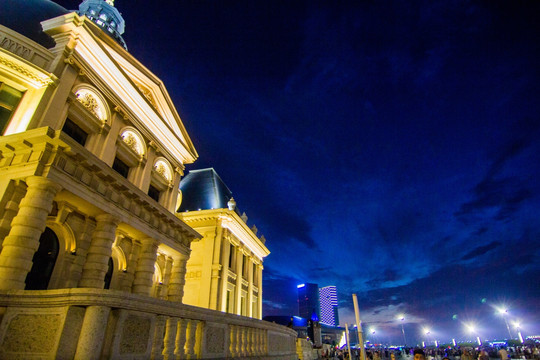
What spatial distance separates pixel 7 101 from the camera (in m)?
12.8

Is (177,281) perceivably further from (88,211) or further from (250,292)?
(250,292)

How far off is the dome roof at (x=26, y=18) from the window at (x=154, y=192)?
9.95 metres

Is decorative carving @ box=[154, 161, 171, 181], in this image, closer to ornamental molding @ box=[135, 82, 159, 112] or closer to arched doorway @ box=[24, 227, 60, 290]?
ornamental molding @ box=[135, 82, 159, 112]

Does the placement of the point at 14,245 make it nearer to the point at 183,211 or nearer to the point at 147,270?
the point at 147,270

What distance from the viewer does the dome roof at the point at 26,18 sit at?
15.5 meters

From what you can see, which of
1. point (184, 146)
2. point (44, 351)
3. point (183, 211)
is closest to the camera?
point (44, 351)

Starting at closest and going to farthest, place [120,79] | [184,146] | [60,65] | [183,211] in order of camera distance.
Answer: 1. [60,65]
2. [120,79]
3. [184,146]
4. [183,211]

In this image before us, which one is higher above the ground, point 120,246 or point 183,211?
point 183,211

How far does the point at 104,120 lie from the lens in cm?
1645

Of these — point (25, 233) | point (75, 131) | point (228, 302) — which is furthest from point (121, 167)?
point (228, 302)

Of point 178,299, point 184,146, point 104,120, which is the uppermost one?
point 184,146

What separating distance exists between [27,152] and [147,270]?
8273 millimetres

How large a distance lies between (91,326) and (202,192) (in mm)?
28734

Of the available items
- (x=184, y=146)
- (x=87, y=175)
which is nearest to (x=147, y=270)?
(x=87, y=175)
